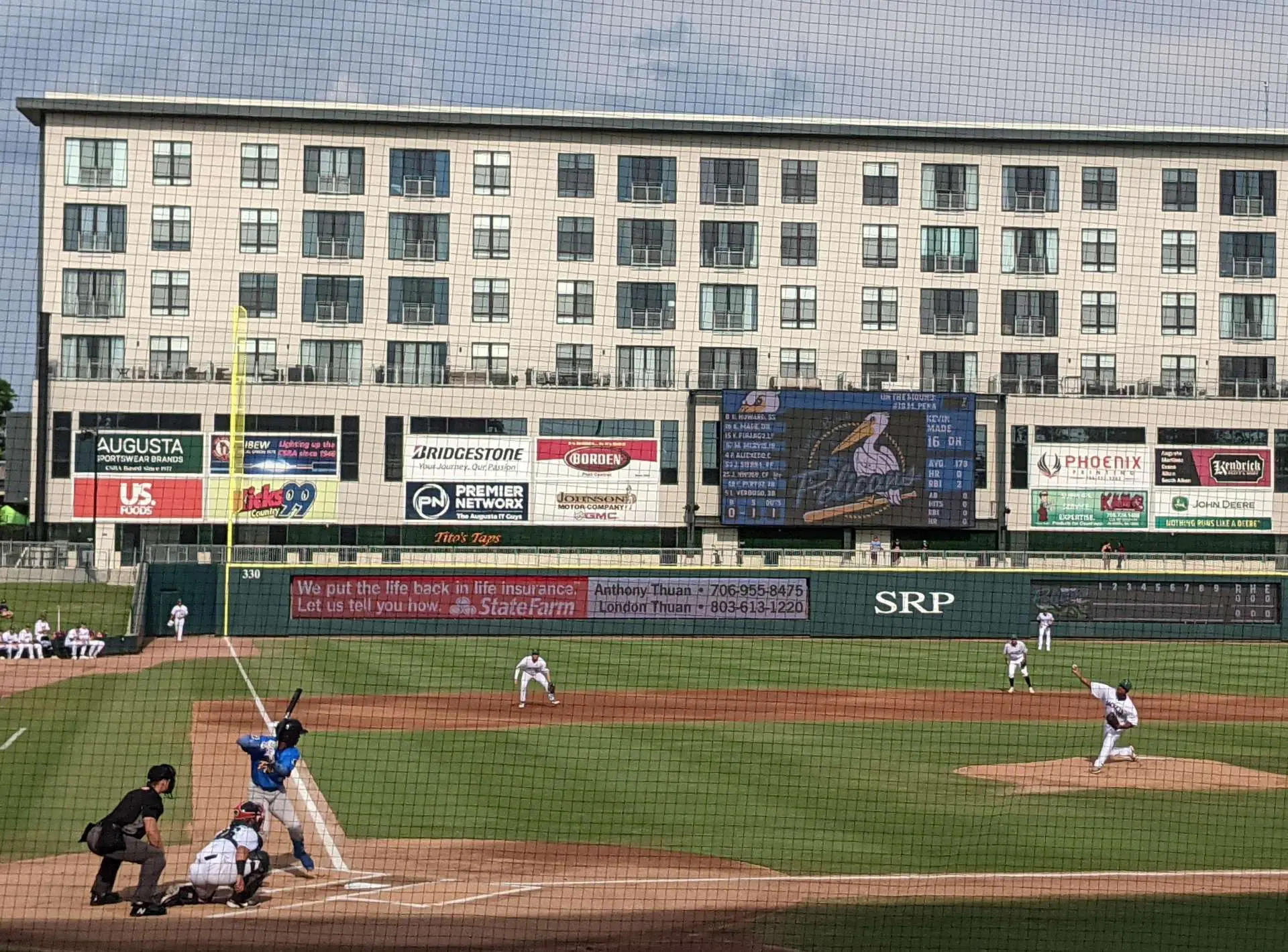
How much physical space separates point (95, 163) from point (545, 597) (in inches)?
895

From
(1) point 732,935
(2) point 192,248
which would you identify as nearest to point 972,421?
(2) point 192,248

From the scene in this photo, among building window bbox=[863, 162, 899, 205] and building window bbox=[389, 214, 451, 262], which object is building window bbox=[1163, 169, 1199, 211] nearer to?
building window bbox=[863, 162, 899, 205]

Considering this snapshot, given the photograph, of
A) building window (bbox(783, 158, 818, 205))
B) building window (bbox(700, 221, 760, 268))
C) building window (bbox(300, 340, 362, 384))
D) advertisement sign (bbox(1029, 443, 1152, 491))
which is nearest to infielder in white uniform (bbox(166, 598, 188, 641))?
building window (bbox(300, 340, 362, 384))

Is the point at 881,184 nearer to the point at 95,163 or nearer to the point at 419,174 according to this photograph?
the point at 419,174

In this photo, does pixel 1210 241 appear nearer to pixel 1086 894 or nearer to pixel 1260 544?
pixel 1260 544

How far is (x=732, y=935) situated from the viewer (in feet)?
44.2

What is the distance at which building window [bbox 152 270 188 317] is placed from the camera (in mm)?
55062

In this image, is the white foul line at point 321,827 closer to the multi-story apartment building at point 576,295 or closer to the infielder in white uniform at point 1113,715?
the infielder in white uniform at point 1113,715

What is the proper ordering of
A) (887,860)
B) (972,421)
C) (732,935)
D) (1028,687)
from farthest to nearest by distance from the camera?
(972,421) → (1028,687) → (887,860) → (732,935)

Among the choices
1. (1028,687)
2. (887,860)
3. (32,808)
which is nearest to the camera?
(887,860)

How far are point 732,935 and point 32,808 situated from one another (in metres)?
9.99

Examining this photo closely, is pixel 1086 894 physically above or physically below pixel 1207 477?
below

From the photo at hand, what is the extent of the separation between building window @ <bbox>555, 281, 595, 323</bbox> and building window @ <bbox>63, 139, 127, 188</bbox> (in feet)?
51.3

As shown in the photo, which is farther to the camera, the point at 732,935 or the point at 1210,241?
the point at 1210,241
